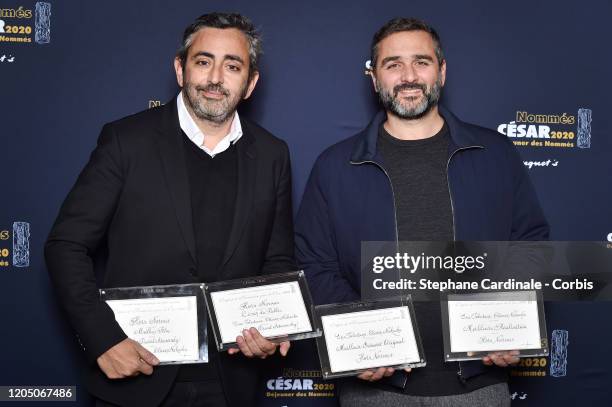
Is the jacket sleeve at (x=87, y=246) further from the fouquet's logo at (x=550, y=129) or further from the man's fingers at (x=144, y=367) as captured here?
the fouquet's logo at (x=550, y=129)

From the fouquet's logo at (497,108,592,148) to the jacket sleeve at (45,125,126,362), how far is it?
5.60ft

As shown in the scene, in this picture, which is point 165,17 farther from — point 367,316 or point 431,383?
point 431,383

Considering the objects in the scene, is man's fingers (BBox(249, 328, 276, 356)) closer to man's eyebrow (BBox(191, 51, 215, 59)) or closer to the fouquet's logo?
man's eyebrow (BBox(191, 51, 215, 59))

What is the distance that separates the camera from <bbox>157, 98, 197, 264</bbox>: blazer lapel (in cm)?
202

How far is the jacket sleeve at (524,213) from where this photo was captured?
222cm

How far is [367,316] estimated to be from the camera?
1.93m

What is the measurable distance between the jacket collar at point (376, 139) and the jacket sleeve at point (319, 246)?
14 centimetres

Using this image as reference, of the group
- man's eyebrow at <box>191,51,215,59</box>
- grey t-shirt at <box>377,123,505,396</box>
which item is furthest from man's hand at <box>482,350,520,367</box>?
man's eyebrow at <box>191,51,215,59</box>

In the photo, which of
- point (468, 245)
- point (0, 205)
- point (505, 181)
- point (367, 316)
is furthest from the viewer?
point (0, 205)

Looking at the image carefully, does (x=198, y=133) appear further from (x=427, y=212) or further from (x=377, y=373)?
(x=377, y=373)

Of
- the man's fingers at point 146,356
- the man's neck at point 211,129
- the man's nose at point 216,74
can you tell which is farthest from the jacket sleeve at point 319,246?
the man's fingers at point 146,356

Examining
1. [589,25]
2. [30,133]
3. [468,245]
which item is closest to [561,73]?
[589,25]

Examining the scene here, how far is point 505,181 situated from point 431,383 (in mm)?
704

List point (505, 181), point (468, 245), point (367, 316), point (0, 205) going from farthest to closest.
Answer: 1. point (0, 205)
2. point (505, 181)
3. point (468, 245)
4. point (367, 316)
